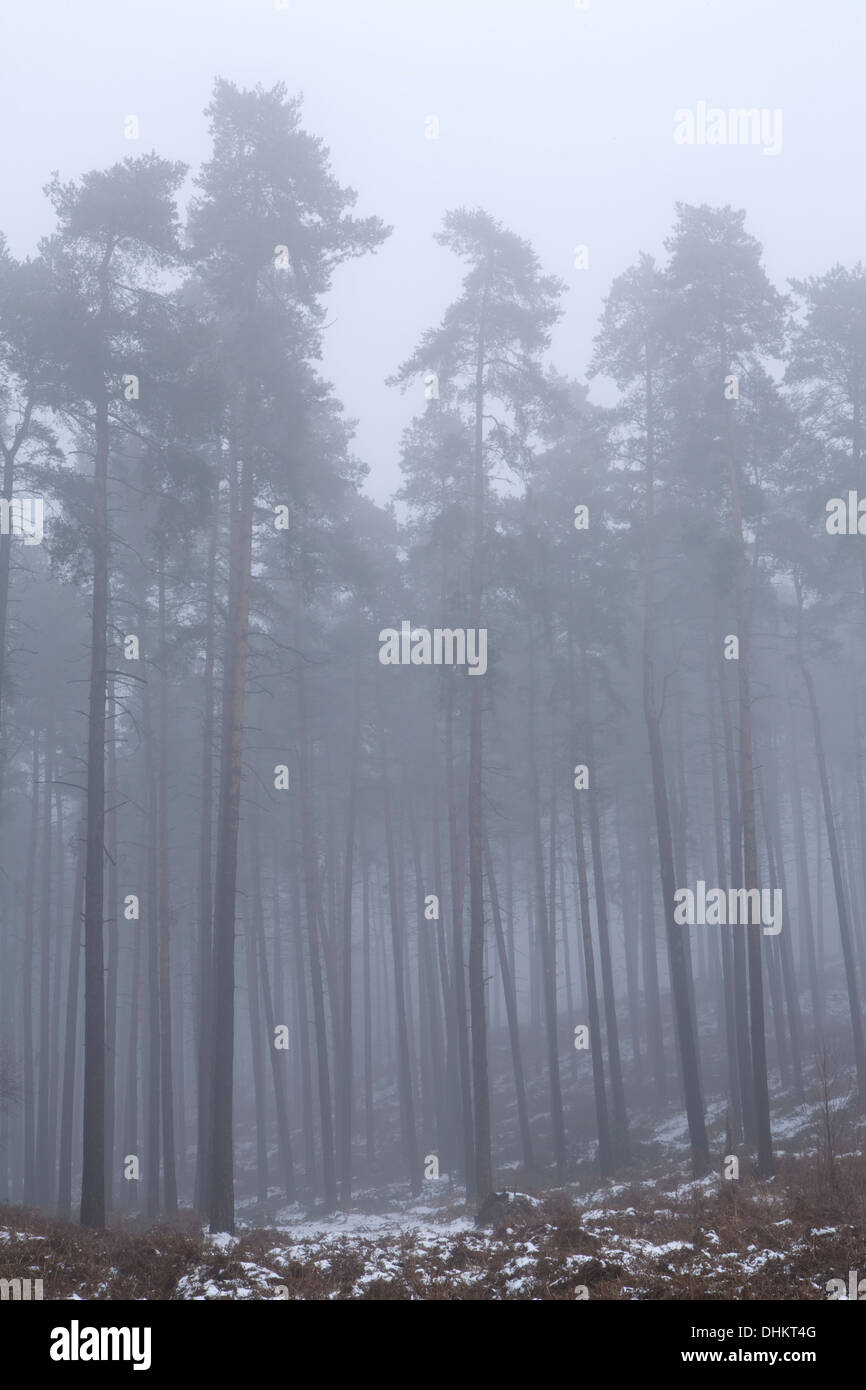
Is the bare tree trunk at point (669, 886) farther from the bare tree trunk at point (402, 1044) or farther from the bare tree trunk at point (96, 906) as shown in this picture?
the bare tree trunk at point (96, 906)

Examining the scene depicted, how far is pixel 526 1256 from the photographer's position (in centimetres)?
1038

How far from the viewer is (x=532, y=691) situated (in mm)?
23484

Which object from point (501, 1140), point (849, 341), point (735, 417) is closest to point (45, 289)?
point (735, 417)

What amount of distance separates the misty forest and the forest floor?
72 mm

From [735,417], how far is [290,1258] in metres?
16.4

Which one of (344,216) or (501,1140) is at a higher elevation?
(344,216)

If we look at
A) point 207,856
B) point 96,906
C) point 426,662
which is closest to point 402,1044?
point 207,856

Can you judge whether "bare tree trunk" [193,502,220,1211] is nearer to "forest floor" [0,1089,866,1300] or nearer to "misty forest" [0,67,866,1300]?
"misty forest" [0,67,866,1300]

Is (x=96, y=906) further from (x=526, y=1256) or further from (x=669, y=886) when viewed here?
(x=669, y=886)

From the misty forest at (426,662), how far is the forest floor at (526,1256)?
0.24 feet

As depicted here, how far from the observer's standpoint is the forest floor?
891cm

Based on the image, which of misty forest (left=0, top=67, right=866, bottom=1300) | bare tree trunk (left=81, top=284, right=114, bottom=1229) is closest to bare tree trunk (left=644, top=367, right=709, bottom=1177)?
misty forest (left=0, top=67, right=866, bottom=1300)

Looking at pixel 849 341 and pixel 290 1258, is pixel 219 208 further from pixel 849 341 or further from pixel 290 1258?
pixel 290 1258

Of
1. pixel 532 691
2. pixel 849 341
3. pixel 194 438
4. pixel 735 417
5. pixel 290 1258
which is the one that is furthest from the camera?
pixel 532 691
